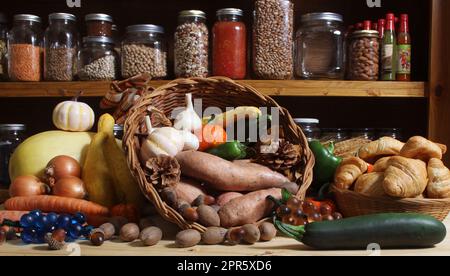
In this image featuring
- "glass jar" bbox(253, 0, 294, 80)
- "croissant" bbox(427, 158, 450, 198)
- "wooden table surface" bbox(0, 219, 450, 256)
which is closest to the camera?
"wooden table surface" bbox(0, 219, 450, 256)

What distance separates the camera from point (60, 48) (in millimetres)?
1483

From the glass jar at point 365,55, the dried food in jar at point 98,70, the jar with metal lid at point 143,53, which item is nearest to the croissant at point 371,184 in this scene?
the glass jar at point 365,55

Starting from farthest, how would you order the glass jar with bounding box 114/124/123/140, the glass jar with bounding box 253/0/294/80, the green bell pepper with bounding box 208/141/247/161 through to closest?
the glass jar with bounding box 253/0/294/80, the glass jar with bounding box 114/124/123/140, the green bell pepper with bounding box 208/141/247/161

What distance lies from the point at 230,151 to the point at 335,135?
0.62m

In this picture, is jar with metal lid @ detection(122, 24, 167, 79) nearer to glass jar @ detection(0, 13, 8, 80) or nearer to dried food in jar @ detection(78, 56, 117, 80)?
dried food in jar @ detection(78, 56, 117, 80)

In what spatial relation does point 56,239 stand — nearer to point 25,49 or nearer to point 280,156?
point 280,156

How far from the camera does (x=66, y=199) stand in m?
0.91

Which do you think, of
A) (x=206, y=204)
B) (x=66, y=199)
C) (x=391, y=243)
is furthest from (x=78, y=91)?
(x=391, y=243)

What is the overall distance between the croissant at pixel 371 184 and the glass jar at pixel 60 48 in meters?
0.99

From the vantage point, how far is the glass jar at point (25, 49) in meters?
1.48

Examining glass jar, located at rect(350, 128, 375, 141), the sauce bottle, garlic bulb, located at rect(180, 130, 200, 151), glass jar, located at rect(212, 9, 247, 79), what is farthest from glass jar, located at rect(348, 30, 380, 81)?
garlic bulb, located at rect(180, 130, 200, 151)

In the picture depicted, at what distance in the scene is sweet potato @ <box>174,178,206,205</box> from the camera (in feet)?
2.78

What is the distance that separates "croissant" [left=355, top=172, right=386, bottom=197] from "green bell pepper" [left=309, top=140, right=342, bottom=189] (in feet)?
0.49

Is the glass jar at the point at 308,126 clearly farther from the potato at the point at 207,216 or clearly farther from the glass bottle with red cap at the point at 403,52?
the potato at the point at 207,216
